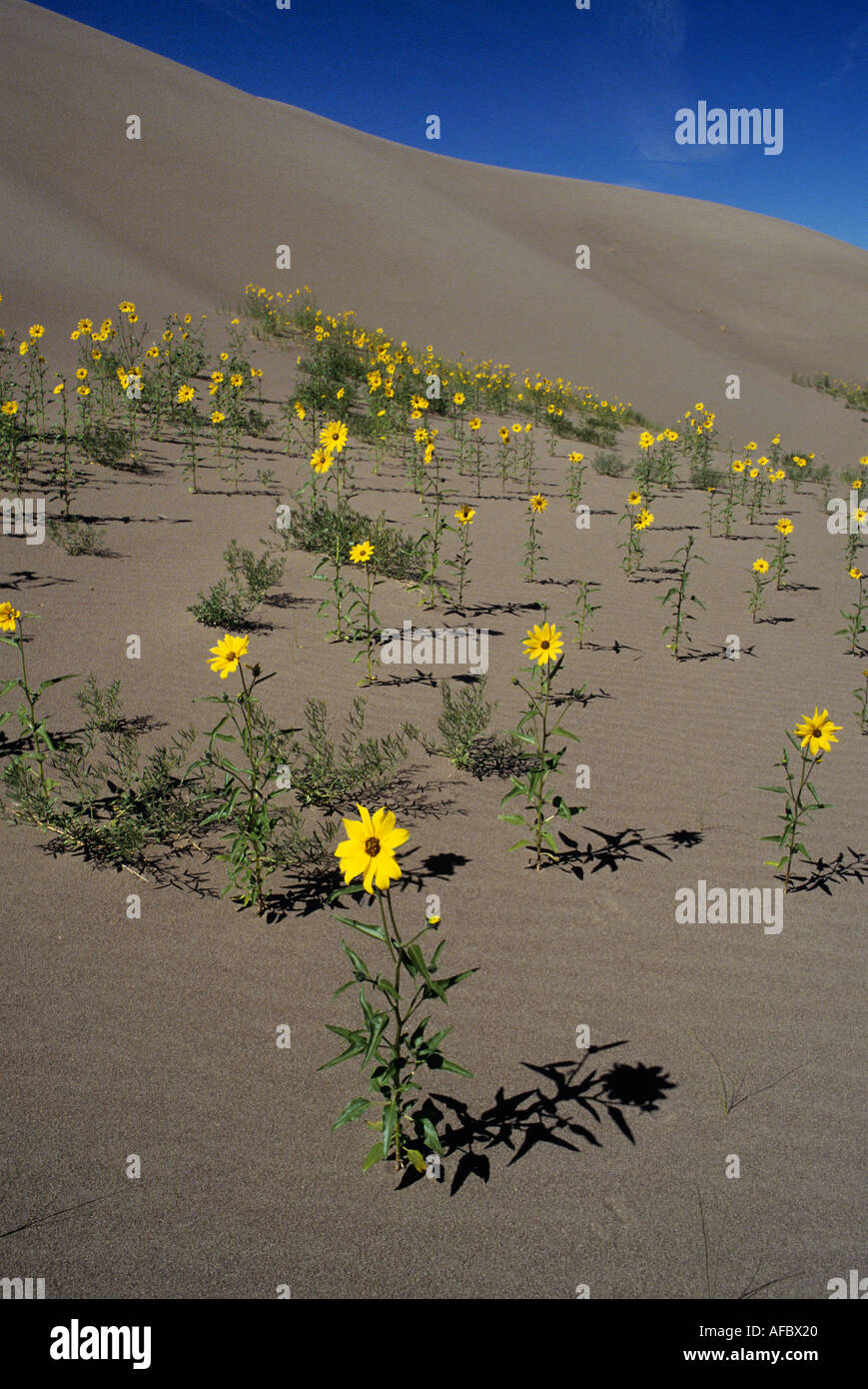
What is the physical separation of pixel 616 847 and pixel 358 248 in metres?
Result: 24.3

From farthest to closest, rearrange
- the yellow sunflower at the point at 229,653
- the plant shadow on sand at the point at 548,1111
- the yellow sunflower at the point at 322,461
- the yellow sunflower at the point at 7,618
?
the yellow sunflower at the point at 322,461, the yellow sunflower at the point at 7,618, the yellow sunflower at the point at 229,653, the plant shadow on sand at the point at 548,1111

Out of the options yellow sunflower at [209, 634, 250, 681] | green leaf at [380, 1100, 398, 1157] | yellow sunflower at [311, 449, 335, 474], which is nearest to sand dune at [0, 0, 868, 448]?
yellow sunflower at [311, 449, 335, 474]

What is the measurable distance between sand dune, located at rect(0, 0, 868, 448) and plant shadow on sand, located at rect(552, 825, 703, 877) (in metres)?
13.0

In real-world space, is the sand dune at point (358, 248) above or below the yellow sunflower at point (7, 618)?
above

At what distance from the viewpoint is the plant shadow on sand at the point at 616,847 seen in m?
3.24

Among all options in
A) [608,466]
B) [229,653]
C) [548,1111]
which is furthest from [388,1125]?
[608,466]

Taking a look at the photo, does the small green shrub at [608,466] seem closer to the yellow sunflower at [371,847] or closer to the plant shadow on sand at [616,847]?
the plant shadow on sand at [616,847]

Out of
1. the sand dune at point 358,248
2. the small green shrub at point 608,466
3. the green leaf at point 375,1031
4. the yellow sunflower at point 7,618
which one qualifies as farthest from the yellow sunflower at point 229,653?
the sand dune at point 358,248

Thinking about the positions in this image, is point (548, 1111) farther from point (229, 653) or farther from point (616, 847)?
point (229, 653)

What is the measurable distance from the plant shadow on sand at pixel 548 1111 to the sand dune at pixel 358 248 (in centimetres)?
1383

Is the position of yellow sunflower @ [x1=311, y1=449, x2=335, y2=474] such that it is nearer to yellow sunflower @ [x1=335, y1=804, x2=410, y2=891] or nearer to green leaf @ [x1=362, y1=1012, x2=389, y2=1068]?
yellow sunflower @ [x1=335, y1=804, x2=410, y2=891]

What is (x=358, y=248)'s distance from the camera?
2330 cm

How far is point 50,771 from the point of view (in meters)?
3.71

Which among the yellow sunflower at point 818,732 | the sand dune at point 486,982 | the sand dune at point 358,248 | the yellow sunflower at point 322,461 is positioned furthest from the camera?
the sand dune at point 358,248
